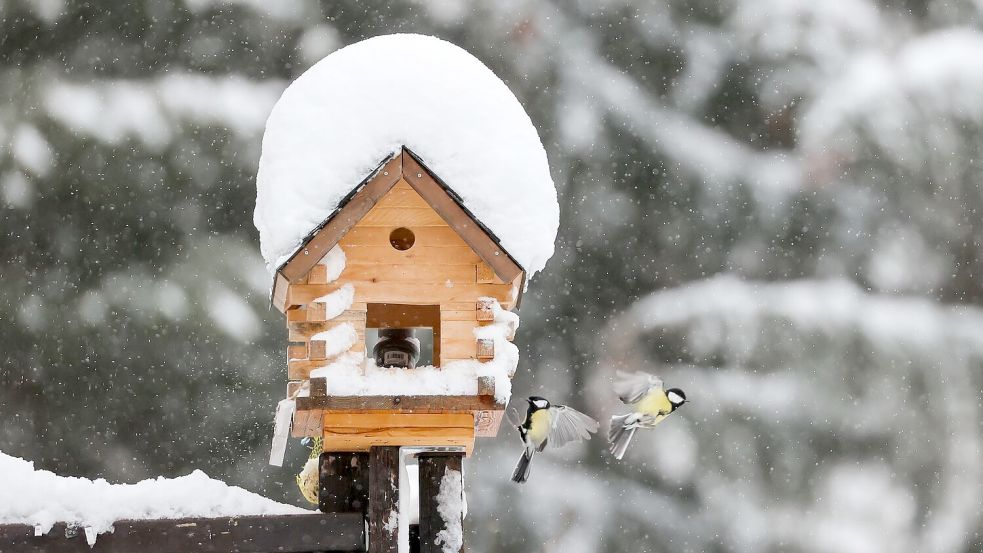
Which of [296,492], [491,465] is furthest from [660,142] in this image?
[296,492]

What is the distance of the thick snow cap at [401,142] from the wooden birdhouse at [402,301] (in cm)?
6

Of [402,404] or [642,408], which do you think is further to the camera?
[642,408]

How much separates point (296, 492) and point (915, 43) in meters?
7.39

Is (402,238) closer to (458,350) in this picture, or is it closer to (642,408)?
(458,350)

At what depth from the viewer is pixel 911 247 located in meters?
13.0

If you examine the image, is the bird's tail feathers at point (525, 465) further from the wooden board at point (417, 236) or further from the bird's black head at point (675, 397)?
the wooden board at point (417, 236)

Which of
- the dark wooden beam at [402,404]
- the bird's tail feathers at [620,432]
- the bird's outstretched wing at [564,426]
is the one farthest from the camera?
the bird's tail feathers at [620,432]

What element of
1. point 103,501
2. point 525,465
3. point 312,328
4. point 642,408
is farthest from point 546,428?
point 103,501

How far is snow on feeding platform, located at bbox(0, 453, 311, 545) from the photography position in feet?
14.0

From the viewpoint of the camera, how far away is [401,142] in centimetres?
453

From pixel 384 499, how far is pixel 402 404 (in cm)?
32

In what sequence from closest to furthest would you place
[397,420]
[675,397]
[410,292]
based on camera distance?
1. [397,420]
2. [410,292]
3. [675,397]

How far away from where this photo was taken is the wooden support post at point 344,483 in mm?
4547

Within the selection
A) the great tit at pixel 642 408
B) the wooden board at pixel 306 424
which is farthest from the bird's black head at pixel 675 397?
the wooden board at pixel 306 424
